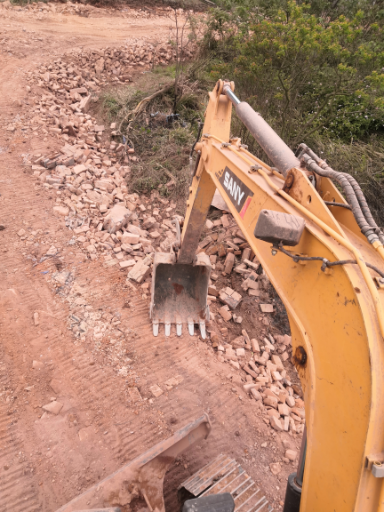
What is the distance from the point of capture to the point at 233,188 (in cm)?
237

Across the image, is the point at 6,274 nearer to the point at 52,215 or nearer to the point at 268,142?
the point at 52,215

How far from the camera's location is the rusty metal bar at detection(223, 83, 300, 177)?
6.59 feet

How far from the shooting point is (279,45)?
5.96m

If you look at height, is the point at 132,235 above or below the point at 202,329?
above

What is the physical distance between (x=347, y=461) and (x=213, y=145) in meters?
2.36

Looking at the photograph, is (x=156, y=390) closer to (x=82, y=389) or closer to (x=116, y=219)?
(x=82, y=389)

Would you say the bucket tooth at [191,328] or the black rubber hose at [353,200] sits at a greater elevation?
the black rubber hose at [353,200]

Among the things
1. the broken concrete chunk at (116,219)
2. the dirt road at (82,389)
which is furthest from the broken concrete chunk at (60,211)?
the broken concrete chunk at (116,219)

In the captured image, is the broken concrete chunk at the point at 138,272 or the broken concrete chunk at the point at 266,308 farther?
the broken concrete chunk at the point at 266,308

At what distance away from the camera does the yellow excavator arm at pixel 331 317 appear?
115 centimetres

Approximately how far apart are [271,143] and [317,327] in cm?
118

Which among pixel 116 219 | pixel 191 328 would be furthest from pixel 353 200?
pixel 116 219

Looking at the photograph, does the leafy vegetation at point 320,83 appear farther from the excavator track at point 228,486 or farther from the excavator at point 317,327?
the excavator track at point 228,486

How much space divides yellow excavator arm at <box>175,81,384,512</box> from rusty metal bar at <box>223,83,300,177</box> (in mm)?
10
